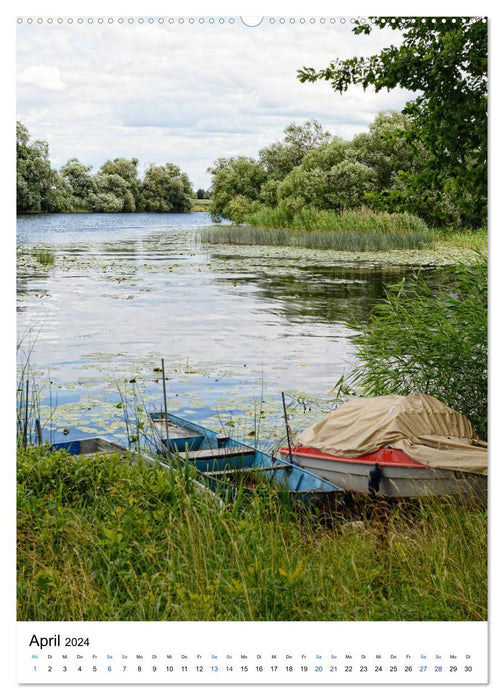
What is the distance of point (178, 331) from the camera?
389 inches

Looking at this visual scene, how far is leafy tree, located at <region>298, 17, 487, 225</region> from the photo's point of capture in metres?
4.26

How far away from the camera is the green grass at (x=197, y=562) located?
8.11 feet

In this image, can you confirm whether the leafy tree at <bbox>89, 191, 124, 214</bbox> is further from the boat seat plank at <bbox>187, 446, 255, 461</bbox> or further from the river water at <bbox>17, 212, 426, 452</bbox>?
the boat seat plank at <bbox>187, 446, 255, 461</bbox>

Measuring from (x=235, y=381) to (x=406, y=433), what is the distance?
9.92 ft

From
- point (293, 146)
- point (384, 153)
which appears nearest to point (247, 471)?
point (293, 146)

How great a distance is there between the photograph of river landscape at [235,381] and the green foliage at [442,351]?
0.02 m

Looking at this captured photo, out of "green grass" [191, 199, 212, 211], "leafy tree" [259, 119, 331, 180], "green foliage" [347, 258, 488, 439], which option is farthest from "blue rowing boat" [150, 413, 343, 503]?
"leafy tree" [259, 119, 331, 180]

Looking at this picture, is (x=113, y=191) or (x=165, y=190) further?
(x=113, y=191)

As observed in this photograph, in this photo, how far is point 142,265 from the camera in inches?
656

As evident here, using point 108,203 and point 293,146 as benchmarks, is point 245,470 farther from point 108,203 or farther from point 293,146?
point 293,146

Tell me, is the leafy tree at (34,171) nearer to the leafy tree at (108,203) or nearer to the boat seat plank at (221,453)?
the leafy tree at (108,203)

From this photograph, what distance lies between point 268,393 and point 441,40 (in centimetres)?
356
